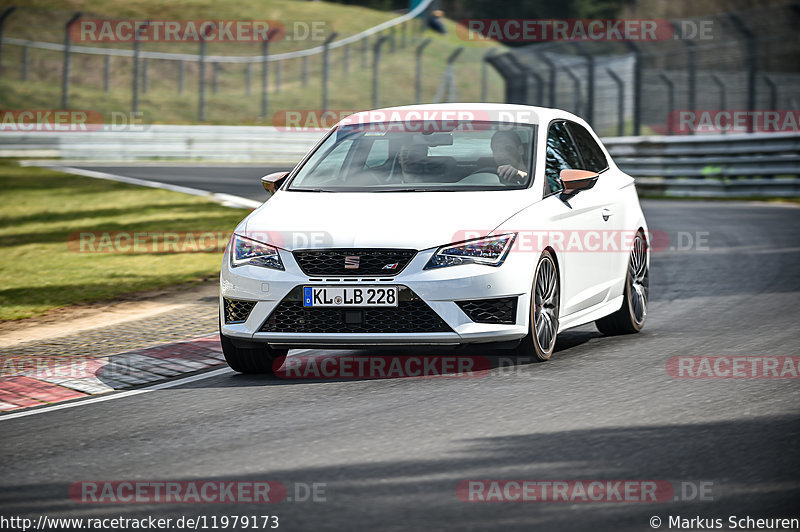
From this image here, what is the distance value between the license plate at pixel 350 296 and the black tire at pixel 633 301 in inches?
106

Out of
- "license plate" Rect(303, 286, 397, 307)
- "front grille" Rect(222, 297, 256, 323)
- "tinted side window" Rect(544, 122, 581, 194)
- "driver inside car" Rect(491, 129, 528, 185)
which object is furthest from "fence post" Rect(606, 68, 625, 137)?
"license plate" Rect(303, 286, 397, 307)

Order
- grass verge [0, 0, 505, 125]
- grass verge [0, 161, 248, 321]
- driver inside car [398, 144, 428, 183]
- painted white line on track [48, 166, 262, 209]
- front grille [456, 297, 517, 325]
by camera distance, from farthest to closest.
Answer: grass verge [0, 0, 505, 125], painted white line on track [48, 166, 262, 209], grass verge [0, 161, 248, 321], driver inside car [398, 144, 428, 183], front grille [456, 297, 517, 325]

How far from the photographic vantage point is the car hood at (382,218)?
7758 millimetres

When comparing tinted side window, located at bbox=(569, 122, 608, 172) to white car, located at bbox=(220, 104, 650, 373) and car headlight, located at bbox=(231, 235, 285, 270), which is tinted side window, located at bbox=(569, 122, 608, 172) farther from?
car headlight, located at bbox=(231, 235, 285, 270)

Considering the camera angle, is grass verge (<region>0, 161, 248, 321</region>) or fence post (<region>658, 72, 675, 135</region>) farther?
fence post (<region>658, 72, 675, 135</region>)

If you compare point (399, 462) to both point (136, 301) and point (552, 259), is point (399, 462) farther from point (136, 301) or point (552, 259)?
A: point (136, 301)

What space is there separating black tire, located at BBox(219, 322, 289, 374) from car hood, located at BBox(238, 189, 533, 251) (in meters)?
0.75

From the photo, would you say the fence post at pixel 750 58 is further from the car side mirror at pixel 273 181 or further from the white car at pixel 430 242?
the car side mirror at pixel 273 181

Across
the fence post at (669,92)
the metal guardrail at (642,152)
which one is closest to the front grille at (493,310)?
the metal guardrail at (642,152)

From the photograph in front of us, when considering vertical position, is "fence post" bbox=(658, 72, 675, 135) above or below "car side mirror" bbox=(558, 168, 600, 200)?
above

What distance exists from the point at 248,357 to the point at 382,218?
1306mm

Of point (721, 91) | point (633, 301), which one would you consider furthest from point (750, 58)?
point (633, 301)

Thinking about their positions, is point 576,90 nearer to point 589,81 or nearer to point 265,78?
point 589,81

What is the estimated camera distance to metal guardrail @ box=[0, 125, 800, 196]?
2502 cm
